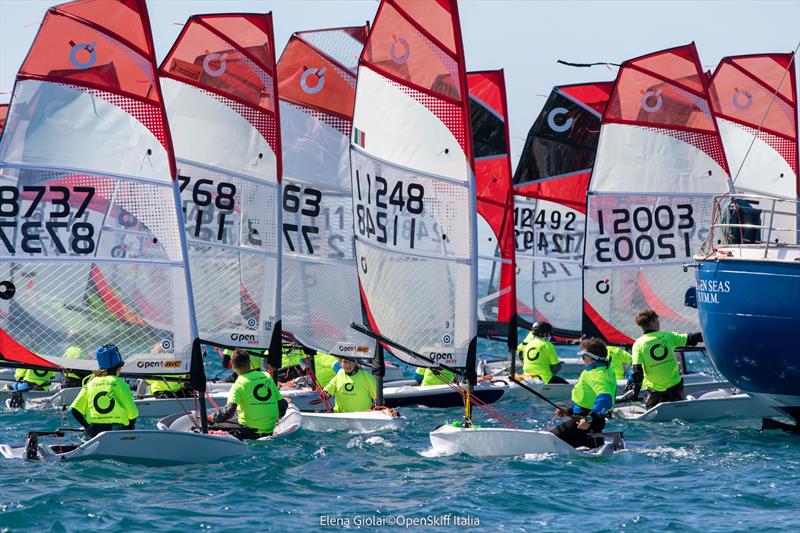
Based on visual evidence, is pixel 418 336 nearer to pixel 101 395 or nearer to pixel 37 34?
pixel 101 395

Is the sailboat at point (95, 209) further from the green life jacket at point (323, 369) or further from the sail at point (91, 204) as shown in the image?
the green life jacket at point (323, 369)

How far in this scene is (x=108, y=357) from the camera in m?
13.1

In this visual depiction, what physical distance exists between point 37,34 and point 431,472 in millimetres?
6304

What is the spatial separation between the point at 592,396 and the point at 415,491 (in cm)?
239

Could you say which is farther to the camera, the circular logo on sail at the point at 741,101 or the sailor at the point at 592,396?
the circular logo on sail at the point at 741,101

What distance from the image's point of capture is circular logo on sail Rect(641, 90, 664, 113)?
1962 cm

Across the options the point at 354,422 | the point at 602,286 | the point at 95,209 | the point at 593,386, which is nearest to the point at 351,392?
the point at 354,422

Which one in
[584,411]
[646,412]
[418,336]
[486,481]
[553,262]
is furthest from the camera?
[553,262]

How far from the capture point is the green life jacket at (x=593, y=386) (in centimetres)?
1320

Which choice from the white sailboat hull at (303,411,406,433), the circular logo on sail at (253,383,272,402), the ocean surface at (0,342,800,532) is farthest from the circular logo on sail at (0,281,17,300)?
the white sailboat hull at (303,411,406,433)

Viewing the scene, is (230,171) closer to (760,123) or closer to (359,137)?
(359,137)

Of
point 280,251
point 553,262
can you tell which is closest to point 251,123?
point 280,251

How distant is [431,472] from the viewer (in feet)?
42.8

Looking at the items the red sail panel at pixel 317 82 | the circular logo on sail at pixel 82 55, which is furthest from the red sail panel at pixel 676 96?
the circular logo on sail at pixel 82 55
